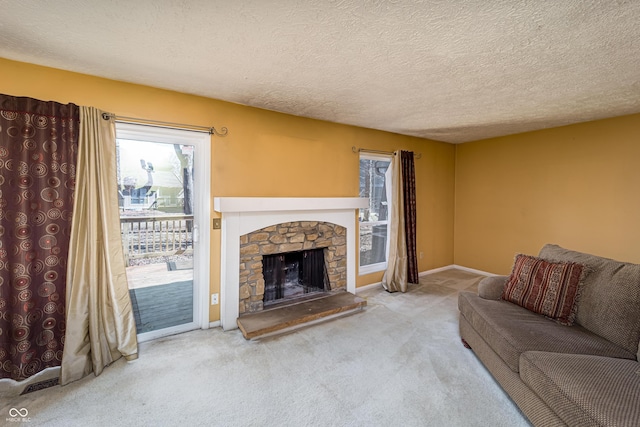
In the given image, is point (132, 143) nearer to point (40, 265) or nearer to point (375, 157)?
point (40, 265)

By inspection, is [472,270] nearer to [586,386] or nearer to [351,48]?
[586,386]

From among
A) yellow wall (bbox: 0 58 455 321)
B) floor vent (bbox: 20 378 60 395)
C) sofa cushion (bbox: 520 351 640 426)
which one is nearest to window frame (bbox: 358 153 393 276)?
yellow wall (bbox: 0 58 455 321)

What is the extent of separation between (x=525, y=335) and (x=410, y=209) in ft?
7.79

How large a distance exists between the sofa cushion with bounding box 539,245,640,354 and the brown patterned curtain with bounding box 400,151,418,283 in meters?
2.03

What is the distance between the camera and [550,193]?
12.2ft


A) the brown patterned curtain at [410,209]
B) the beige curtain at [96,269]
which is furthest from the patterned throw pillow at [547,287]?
the beige curtain at [96,269]

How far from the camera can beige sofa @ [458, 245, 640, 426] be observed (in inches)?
50.7

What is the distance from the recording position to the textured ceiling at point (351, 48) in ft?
4.51

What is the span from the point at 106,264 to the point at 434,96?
317 cm

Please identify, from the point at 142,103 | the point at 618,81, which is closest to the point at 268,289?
the point at 142,103

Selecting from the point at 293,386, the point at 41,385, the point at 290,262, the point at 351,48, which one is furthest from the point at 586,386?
the point at 41,385

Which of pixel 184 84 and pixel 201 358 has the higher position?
pixel 184 84

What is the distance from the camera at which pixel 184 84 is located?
7.64 ft

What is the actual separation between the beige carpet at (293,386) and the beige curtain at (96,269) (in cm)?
18
